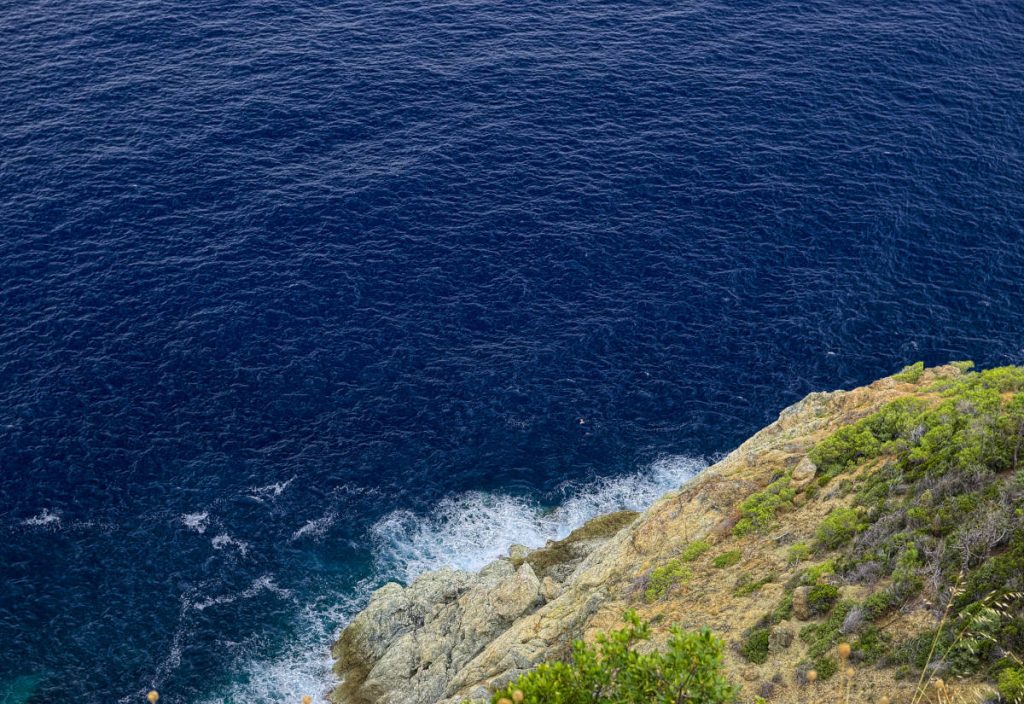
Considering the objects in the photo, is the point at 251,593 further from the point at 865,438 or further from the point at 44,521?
the point at 865,438

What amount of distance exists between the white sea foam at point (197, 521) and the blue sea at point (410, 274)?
276mm

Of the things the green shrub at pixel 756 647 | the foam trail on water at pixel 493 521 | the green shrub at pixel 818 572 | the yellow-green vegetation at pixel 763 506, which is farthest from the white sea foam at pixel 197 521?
the green shrub at pixel 818 572

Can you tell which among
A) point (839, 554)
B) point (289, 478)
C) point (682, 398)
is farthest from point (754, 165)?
point (839, 554)

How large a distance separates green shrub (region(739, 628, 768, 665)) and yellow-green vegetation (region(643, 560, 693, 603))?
7.89m

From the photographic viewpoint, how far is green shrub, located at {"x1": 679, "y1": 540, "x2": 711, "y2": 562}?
6031 cm

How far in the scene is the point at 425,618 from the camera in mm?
79125

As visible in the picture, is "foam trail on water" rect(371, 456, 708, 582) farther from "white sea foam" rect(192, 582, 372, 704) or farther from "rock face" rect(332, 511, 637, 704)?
"white sea foam" rect(192, 582, 372, 704)

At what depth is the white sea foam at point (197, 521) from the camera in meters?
89.8

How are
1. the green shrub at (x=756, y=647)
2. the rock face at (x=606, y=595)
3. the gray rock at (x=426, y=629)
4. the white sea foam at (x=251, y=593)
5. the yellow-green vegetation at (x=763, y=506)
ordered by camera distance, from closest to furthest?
1. the green shrub at (x=756, y=647)
2. the rock face at (x=606, y=595)
3. the yellow-green vegetation at (x=763, y=506)
4. the gray rock at (x=426, y=629)
5. the white sea foam at (x=251, y=593)

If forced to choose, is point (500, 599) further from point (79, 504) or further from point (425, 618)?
point (79, 504)

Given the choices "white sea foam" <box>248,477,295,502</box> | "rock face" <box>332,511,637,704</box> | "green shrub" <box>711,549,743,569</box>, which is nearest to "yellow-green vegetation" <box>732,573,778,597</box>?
"green shrub" <box>711,549,743,569</box>

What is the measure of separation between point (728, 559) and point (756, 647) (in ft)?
28.7

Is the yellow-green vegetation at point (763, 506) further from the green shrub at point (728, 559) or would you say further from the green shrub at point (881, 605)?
the green shrub at point (881, 605)

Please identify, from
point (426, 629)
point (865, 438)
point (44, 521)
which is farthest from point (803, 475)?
point (44, 521)
